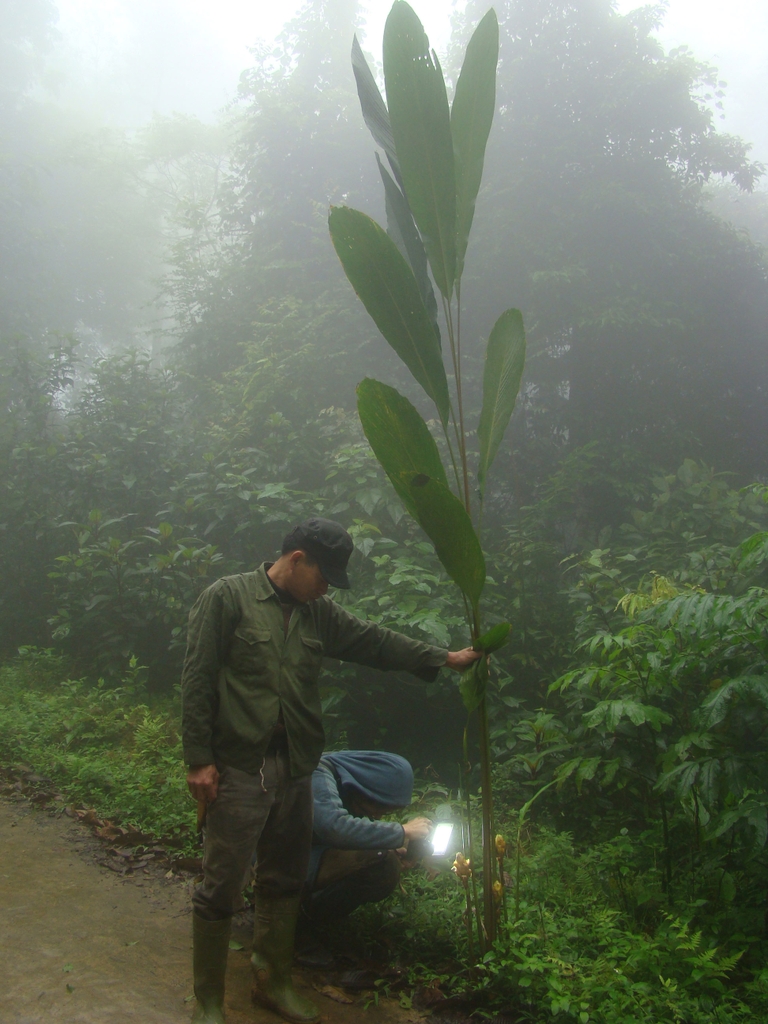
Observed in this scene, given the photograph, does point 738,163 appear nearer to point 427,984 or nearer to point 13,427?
point 13,427

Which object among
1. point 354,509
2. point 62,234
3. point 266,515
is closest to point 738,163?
point 354,509

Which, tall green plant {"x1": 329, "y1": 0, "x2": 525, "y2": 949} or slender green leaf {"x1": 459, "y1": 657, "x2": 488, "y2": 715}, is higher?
tall green plant {"x1": 329, "y1": 0, "x2": 525, "y2": 949}

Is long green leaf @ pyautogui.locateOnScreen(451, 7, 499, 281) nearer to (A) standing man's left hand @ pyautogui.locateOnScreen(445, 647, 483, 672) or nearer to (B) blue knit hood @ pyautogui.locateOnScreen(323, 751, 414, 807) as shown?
(A) standing man's left hand @ pyautogui.locateOnScreen(445, 647, 483, 672)

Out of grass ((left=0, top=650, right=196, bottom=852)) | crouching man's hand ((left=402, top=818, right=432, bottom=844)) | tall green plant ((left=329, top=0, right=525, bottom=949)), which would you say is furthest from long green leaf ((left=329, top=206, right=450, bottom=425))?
grass ((left=0, top=650, right=196, bottom=852))

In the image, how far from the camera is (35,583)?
22.9ft

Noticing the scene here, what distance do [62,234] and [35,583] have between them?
11640mm

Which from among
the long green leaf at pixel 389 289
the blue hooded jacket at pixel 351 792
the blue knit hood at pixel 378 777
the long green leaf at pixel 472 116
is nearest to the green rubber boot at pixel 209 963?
the blue hooded jacket at pixel 351 792

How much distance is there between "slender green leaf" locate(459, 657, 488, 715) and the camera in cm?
191

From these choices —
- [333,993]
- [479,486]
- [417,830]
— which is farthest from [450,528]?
[333,993]

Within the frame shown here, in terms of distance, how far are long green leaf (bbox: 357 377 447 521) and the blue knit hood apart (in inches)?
48.1

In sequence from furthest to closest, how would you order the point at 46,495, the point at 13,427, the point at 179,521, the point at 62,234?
1. the point at 62,234
2. the point at 13,427
3. the point at 46,495
4. the point at 179,521

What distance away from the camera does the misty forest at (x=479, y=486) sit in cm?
202

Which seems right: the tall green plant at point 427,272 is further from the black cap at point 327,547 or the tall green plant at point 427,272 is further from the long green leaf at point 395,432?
the black cap at point 327,547

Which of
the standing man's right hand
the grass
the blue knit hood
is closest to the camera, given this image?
the standing man's right hand
